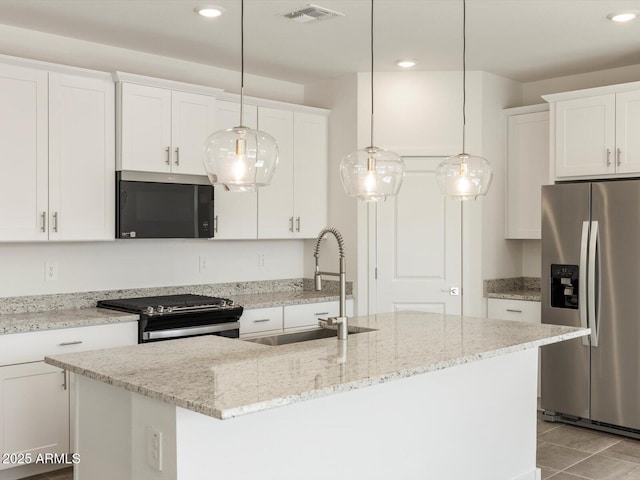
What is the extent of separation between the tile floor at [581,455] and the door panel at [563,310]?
20 centimetres

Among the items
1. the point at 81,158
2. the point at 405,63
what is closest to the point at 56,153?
the point at 81,158

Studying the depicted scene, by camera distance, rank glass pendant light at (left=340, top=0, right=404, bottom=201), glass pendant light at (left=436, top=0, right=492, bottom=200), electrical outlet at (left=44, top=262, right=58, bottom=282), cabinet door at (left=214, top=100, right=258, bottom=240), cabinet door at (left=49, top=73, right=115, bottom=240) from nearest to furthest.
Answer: glass pendant light at (left=340, top=0, right=404, bottom=201)
glass pendant light at (left=436, top=0, right=492, bottom=200)
cabinet door at (left=49, top=73, right=115, bottom=240)
electrical outlet at (left=44, top=262, right=58, bottom=282)
cabinet door at (left=214, top=100, right=258, bottom=240)

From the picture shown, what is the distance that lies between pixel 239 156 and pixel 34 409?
7.22ft

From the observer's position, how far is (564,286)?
16.0 ft

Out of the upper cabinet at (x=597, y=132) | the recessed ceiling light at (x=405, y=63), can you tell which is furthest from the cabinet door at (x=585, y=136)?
the recessed ceiling light at (x=405, y=63)

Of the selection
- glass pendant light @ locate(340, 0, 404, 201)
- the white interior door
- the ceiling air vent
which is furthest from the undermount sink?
the white interior door

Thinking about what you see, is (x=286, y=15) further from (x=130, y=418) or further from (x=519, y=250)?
(x=519, y=250)

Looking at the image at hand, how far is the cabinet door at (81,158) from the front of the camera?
4.18 meters

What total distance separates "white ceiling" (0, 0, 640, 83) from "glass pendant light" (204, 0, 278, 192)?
1.56 metres

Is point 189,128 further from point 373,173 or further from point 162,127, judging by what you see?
point 373,173

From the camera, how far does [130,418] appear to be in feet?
8.29

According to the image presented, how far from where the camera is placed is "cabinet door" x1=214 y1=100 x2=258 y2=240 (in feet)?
16.7

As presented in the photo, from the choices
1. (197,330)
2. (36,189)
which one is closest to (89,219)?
(36,189)

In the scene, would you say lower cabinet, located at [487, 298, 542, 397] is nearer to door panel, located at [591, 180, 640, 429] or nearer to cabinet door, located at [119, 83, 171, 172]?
door panel, located at [591, 180, 640, 429]
